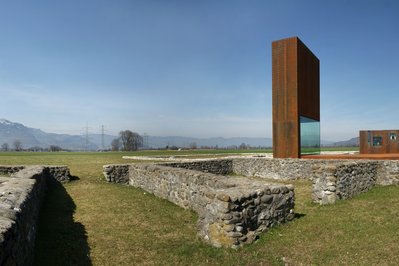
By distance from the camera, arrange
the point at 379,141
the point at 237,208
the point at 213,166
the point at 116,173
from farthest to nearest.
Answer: the point at 379,141, the point at 213,166, the point at 116,173, the point at 237,208

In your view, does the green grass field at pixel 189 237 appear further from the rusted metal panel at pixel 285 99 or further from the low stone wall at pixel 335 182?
the rusted metal panel at pixel 285 99

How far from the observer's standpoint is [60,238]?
25.4ft

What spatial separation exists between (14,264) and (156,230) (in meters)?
4.89

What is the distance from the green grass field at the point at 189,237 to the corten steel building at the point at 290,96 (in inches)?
416

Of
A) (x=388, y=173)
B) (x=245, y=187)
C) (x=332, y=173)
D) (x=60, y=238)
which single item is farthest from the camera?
(x=388, y=173)

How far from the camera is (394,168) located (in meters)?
15.8

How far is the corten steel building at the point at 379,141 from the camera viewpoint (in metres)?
26.7

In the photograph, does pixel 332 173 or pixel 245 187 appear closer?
pixel 245 187

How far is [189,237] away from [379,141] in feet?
83.6

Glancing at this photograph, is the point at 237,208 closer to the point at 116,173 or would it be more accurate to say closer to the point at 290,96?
the point at 116,173

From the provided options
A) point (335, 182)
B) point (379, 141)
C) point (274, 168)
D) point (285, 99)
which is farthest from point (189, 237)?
point (379, 141)

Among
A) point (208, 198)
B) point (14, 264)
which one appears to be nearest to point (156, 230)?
point (208, 198)

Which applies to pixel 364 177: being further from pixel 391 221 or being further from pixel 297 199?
pixel 391 221

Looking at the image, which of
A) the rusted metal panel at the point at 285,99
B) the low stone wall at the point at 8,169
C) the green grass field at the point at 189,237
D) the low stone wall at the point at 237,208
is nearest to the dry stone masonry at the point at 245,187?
the low stone wall at the point at 237,208
